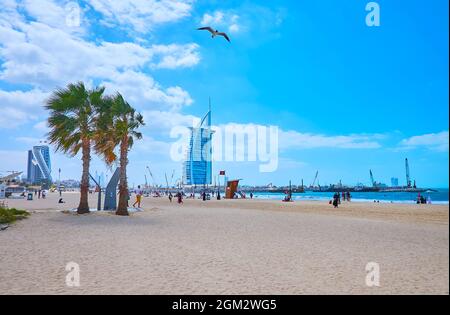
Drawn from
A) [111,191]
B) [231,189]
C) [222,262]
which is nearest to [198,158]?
[231,189]

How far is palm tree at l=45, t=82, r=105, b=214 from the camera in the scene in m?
23.6

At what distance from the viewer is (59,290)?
6469 mm

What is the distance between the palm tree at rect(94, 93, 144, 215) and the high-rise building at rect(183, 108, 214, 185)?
405 ft

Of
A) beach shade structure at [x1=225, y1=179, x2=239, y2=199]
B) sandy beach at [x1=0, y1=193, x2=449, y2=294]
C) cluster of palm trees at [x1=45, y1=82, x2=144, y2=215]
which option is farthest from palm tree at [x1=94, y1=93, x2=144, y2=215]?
beach shade structure at [x1=225, y1=179, x2=239, y2=199]

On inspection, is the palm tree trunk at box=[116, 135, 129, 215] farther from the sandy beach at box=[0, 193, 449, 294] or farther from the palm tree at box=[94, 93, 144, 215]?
the sandy beach at box=[0, 193, 449, 294]

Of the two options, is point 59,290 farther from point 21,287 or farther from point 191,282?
point 191,282

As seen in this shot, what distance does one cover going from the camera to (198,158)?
15938 centimetres

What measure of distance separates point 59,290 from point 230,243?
678 cm

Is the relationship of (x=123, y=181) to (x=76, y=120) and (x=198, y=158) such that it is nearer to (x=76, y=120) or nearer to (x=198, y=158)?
(x=76, y=120)

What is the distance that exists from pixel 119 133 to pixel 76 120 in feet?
9.93

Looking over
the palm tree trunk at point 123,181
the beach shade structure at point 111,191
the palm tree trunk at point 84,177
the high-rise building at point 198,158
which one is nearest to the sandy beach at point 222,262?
the palm tree trunk at point 123,181

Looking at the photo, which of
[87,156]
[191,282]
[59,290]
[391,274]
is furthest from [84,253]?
[87,156]

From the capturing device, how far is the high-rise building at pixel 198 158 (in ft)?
500

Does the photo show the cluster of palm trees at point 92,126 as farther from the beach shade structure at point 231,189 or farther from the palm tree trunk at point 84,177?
the beach shade structure at point 231,189
